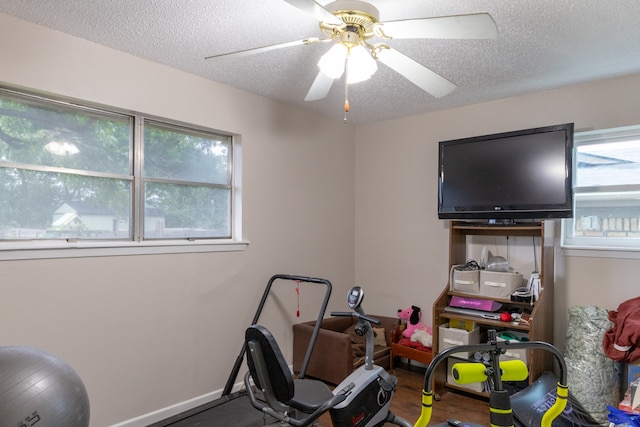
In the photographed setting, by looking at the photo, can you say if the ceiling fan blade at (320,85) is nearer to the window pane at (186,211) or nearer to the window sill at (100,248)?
the window pane at (186,211)

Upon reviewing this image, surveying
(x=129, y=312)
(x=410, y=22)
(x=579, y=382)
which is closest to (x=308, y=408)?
(x=129, y=312)

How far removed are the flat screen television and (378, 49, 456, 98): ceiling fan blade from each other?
1.19 meters

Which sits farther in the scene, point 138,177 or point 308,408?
point 138,177

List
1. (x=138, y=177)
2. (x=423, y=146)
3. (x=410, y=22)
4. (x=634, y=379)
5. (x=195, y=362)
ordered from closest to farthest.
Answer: (x=410, y=22)
(x=634, y=379)
(x=138, y=177)
(x=195, y=362)
(x=423, y=146)

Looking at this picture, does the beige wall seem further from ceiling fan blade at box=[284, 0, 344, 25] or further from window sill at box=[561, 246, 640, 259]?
ceiling fan blade at box=[284, 0, 344, 25]

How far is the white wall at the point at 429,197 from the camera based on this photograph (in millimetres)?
2896

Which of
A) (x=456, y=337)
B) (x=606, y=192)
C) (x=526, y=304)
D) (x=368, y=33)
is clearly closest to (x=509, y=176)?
(x=606, y=192)

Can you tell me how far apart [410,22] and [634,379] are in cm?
258

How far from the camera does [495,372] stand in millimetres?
1384

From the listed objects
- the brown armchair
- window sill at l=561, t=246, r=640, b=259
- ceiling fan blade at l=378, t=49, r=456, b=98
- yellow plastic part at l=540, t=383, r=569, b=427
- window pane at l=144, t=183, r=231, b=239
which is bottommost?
the brown armchair

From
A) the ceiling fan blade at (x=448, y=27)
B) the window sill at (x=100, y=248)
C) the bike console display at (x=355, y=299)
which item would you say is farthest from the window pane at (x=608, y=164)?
the window sill at (x=100, y=248)

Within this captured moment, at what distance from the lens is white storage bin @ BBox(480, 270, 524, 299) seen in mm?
2984

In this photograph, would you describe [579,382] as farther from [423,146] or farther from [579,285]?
[423,146]

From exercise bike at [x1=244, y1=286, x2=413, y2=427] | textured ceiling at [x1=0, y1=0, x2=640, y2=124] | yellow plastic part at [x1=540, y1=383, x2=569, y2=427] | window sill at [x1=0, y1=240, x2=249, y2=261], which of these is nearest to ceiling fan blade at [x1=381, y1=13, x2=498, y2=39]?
textured ceiling at [x1=0, y1=0, x2=640, y2=124]
